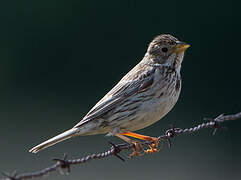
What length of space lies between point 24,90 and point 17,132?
2.60 metres

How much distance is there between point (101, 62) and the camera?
18.1 m

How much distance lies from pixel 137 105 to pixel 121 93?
0.31 metres

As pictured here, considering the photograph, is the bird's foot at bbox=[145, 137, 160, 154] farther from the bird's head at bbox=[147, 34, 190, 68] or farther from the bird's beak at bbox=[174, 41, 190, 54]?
the bird's beak at bbox=[174, 41, 190, 54]

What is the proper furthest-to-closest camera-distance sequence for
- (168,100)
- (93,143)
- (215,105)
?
(215,105) → (93,143) → (168,100)

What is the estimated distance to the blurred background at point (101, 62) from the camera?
49.4 ft

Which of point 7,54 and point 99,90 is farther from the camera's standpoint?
point 7,54

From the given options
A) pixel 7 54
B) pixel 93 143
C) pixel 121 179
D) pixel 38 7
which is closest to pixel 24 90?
pixel 7 54

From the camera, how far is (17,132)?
15.0 m

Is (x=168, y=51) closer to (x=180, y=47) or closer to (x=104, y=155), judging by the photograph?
(x=180, y=47)

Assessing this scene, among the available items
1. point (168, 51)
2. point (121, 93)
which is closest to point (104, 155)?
point (121, 93)

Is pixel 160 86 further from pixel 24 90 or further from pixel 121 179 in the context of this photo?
pixel 24 90

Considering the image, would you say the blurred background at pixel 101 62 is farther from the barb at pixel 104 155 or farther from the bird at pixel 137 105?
the barb at pixel 104 155

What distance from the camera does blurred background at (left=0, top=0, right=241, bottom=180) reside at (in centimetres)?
1505

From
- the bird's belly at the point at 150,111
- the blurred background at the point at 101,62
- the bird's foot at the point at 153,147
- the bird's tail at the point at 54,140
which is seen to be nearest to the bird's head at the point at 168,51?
the bird's belly at the point at 150,111
